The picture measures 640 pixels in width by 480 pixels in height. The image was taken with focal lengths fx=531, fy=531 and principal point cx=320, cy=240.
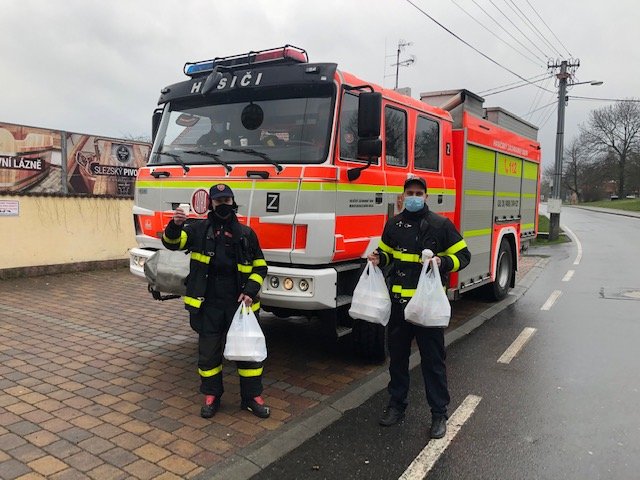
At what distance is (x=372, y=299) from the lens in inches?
163

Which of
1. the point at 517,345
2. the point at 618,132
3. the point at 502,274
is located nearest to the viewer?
the point at 517,345

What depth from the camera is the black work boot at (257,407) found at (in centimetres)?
405

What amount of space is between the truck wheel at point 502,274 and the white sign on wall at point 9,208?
26.0 feet

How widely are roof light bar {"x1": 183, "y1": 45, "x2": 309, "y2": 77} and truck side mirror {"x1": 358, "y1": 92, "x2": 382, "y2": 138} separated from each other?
30.5 inches

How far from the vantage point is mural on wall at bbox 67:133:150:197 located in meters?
9.91

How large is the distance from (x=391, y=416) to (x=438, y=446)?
45 cm

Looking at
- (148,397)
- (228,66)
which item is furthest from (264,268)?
(228,66)

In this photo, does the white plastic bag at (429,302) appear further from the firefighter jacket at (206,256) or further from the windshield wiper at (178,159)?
the windshield wiper at (178,159)

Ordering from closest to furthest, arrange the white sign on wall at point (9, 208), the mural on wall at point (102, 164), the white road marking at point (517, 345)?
the white road marking at point (517, 345)
the white sign on wall at point (9, 208)
the mural on wall at point (102, 164)

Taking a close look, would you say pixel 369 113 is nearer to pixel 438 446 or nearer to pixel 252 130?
pixel 252 130

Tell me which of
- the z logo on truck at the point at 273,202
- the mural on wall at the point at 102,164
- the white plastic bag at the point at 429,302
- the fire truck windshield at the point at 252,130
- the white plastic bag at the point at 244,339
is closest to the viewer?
the white plastic bag at the point at 429,302

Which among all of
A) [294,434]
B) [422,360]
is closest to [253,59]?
[422,360]

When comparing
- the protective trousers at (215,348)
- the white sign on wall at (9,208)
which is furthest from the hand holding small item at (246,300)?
the white sign on wall at (9,208)

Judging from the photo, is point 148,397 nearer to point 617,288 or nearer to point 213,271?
point 213,271
